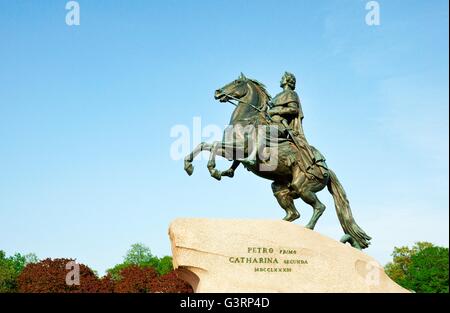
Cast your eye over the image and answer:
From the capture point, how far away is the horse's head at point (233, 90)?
1338 centimetres

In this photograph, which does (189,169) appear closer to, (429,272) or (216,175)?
(216,175)

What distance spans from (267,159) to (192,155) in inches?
66.3

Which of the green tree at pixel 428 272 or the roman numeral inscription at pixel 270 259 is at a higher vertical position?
the green tree at pixel 428 272

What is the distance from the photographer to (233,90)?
44.1 feet

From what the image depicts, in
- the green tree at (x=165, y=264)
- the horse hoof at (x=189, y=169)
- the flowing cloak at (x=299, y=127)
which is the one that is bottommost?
the horse hoof at (x=189, y=169)

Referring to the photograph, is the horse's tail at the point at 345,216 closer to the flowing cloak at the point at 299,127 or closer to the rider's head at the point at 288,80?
the flowing cloak at the point at 299,127

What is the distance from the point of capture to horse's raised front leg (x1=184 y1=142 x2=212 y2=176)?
12141mm

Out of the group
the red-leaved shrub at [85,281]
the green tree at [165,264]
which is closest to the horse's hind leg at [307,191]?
the red-leaved shrub at [85,281]

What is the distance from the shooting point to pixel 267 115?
1320cm

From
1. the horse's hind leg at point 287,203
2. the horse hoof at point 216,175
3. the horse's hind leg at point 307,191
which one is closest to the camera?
the horse hoof at point 216,175
